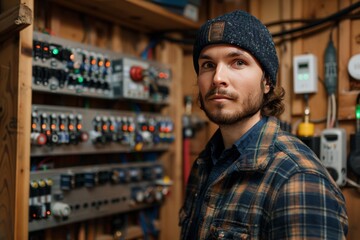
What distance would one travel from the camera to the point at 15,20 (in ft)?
4.92

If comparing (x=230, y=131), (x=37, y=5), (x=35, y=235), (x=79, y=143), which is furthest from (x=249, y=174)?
(x=37, y=5)

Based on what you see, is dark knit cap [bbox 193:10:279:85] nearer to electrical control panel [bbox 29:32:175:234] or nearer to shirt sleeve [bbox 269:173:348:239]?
shirt sleeve [bbox 269:173:348:239]

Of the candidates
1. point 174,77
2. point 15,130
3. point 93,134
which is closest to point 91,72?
point 93,134

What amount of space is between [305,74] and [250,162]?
3.55 feet

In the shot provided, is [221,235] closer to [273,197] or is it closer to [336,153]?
[273,197]

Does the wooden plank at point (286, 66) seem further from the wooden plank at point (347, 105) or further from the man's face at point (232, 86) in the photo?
the man's face at point (232, 86)

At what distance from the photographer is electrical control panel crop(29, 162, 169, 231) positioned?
188cm

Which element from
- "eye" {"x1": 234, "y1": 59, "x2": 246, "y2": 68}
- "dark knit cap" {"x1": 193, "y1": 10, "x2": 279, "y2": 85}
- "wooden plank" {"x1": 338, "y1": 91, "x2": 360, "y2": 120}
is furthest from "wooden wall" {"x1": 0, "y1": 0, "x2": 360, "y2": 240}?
"eye" {"x1": 234, "y1": 59, "x2": 246, "y2": 68}

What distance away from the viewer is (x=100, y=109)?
7.49 ft

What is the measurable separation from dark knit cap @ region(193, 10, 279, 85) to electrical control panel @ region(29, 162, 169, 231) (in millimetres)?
1058

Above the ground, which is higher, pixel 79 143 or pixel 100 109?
pixel 100 109

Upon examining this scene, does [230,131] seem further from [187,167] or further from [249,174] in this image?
[187,167]

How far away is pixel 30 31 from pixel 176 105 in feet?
4.14

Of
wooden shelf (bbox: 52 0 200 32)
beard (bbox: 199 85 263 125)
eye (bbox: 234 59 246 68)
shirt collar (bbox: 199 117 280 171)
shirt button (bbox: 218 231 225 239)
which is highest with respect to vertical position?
wooden shelf (bbox: 52 0 200 32)
